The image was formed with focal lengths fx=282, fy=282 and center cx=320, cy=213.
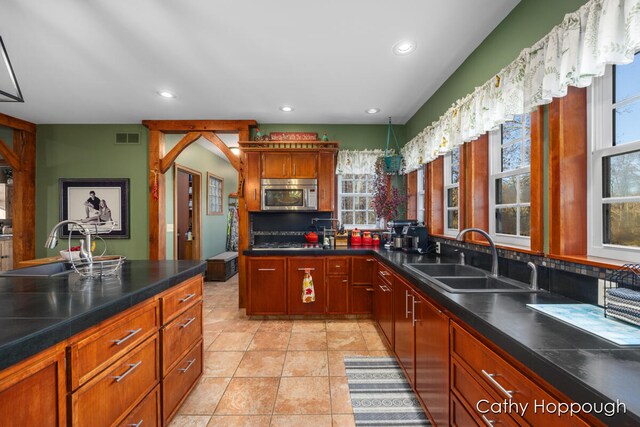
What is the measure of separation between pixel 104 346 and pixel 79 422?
10.0 inches

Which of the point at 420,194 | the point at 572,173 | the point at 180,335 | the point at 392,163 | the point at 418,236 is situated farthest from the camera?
the point at 392,163

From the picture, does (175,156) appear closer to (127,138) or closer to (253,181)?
(127,138)

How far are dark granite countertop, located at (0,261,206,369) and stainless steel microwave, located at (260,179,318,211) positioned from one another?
196cm

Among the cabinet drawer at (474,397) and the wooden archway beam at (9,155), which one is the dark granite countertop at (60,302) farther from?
the wooden archway beam at (9,155)

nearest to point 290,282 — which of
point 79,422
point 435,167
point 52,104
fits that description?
point 435,167

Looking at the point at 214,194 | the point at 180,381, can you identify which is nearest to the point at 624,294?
the point at 180,381

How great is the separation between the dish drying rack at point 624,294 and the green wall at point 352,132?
3.26 m

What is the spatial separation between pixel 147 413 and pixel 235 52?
255 centimetres

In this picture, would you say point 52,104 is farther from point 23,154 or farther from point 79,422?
point 79,422

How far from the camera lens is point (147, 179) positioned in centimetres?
412

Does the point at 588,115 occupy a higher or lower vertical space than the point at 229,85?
lower

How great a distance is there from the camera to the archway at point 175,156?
155 inches

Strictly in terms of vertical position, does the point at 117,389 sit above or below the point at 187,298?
below

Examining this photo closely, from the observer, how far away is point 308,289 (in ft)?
11.1
